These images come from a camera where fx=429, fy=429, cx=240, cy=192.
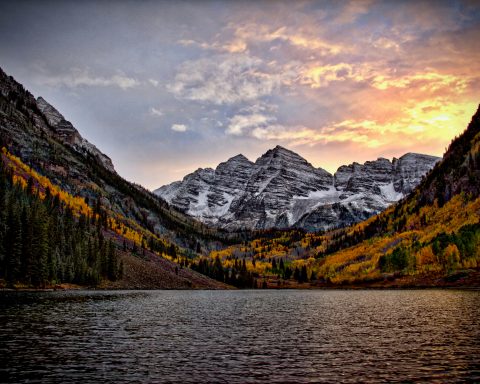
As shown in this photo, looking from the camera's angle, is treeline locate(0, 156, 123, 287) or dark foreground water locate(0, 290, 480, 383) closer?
dark foreground water locate(0, 290, 480, 383)

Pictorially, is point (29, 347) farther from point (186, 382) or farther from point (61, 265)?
point (61, 265)

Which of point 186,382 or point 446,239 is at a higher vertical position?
point 446,239

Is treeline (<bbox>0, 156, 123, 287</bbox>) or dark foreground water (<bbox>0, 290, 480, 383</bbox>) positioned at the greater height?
treeline (<bbox>0, 156, 123, 287</bbox>)

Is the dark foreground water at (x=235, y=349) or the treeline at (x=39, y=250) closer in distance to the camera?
the dark foreground water at (x=235, y=349)

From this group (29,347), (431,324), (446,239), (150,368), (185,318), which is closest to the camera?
(150,368)

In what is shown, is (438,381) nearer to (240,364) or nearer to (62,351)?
(240,364)

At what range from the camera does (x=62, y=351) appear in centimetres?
3262

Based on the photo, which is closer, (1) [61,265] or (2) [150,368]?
(2) [150,368]

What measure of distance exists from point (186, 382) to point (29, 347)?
1631 centimetres

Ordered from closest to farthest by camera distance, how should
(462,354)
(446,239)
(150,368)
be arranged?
(150,368) < (462,354) < (446,239)

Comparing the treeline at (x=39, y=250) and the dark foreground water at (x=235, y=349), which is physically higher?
the treeline at (x=39, y=250)

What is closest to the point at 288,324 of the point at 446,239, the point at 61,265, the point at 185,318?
the point at 185,318

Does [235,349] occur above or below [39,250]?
below

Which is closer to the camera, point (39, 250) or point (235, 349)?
point (235, 349)
